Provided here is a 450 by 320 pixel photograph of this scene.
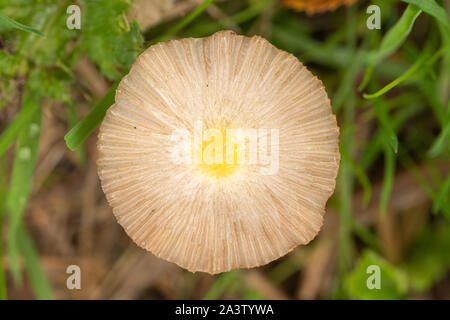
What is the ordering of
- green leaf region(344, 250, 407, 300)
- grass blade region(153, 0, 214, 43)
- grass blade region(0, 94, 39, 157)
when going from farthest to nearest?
1. green leaf region(344, 250, 407, 300)
2. grass blade region(0, 94, 39, 157)
3. grass blade region(153, 0, 214, 43)

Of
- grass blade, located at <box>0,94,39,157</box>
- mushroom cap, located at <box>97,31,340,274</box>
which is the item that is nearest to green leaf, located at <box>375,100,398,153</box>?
mushroom cap, located at <box>97,31,340,274</box>

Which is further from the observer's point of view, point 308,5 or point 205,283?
point 205,283

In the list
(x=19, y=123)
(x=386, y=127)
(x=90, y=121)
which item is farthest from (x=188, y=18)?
(x=386, y=127)

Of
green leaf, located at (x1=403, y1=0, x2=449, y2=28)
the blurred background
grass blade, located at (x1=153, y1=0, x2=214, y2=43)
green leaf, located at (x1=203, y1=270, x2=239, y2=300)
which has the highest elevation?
grass blade, located at (x1=153, y1=0, x2=214, y2=43)

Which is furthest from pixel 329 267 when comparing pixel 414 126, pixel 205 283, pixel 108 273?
pixel 108 273

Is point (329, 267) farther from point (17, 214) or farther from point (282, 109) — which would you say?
point (17, 214)

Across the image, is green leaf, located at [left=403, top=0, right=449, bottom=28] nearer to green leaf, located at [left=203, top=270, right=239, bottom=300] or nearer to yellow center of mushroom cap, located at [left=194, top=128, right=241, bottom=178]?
yellow center of mushroom cap, located at [left=194, top=128, right=241, bottom=178]
